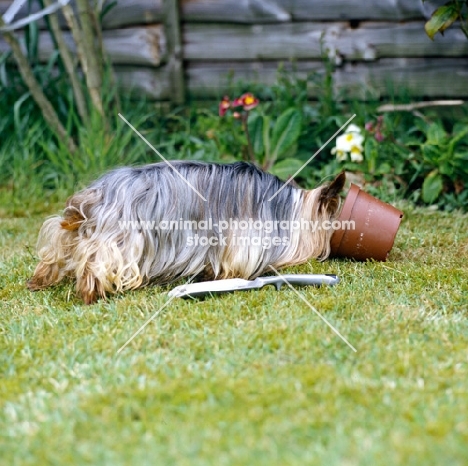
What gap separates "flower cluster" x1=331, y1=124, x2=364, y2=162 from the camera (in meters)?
5.46

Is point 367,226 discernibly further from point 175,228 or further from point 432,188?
point 432,188

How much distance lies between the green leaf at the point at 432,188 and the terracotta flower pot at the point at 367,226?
1.39 metres

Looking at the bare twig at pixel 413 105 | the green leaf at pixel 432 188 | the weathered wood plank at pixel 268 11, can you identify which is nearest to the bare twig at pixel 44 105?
the weathered wood plank at pixel 268 11

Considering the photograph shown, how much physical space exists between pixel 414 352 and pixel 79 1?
14.1 feet

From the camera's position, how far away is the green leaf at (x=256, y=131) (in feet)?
18.2

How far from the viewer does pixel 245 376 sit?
2.53m

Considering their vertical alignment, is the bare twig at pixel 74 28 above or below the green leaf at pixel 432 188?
above

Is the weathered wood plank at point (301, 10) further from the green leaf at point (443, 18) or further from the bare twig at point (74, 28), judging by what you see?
the bare twig at point (74, 28)

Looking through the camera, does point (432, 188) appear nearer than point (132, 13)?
Yes

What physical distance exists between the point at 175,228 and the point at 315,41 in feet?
10.7

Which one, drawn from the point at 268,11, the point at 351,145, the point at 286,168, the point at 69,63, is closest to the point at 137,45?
the point at 69,63

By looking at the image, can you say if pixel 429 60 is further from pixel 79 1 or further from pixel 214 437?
pixel 214 437

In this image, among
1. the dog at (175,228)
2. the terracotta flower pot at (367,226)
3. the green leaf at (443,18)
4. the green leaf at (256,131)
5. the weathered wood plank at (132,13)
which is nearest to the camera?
the dog at (175,228)

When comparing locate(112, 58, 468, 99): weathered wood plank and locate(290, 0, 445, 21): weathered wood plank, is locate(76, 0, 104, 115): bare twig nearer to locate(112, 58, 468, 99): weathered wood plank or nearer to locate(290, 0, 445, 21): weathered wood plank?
locate(112, 58, 468, 99): weathered wood plank
